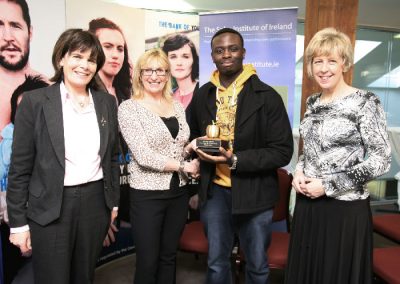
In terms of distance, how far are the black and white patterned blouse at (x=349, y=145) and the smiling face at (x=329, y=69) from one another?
0.29 feet

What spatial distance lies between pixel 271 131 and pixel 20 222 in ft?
4.05

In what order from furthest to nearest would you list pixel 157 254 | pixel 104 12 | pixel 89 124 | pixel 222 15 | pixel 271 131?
pixel 222 15 < pixel 104 12 < pixel 157 254 < pixel 271 131 < pixel 89 124

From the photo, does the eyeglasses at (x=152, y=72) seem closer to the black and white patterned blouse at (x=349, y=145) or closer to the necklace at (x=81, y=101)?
the necklace at (x=81, y=101)

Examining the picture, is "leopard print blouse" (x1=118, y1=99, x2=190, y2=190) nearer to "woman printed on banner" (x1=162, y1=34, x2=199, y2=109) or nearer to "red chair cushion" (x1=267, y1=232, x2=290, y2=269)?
"red chair cushion" (x1=267, y1=232, x2=290, y2=269)

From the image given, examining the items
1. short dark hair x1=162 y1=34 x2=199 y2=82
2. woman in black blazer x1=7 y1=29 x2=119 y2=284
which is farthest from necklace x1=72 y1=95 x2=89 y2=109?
short dark hair x1=162 y1=34 x2=199 y2=82

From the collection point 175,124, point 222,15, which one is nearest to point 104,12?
point 222,15

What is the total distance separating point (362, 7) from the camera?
436cm

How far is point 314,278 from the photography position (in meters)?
1.59

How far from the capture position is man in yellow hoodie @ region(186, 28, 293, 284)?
173 centimetres

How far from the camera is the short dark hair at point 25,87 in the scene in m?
2.17

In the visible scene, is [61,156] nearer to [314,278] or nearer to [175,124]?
[175,124]

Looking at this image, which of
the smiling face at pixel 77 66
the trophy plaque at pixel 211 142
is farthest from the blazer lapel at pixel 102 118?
the trophy plaque at pixel 211 142

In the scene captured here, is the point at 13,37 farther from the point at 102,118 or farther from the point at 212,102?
the point at 212,102

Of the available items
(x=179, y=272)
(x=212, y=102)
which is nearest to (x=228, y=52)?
(x=212, y=102)
